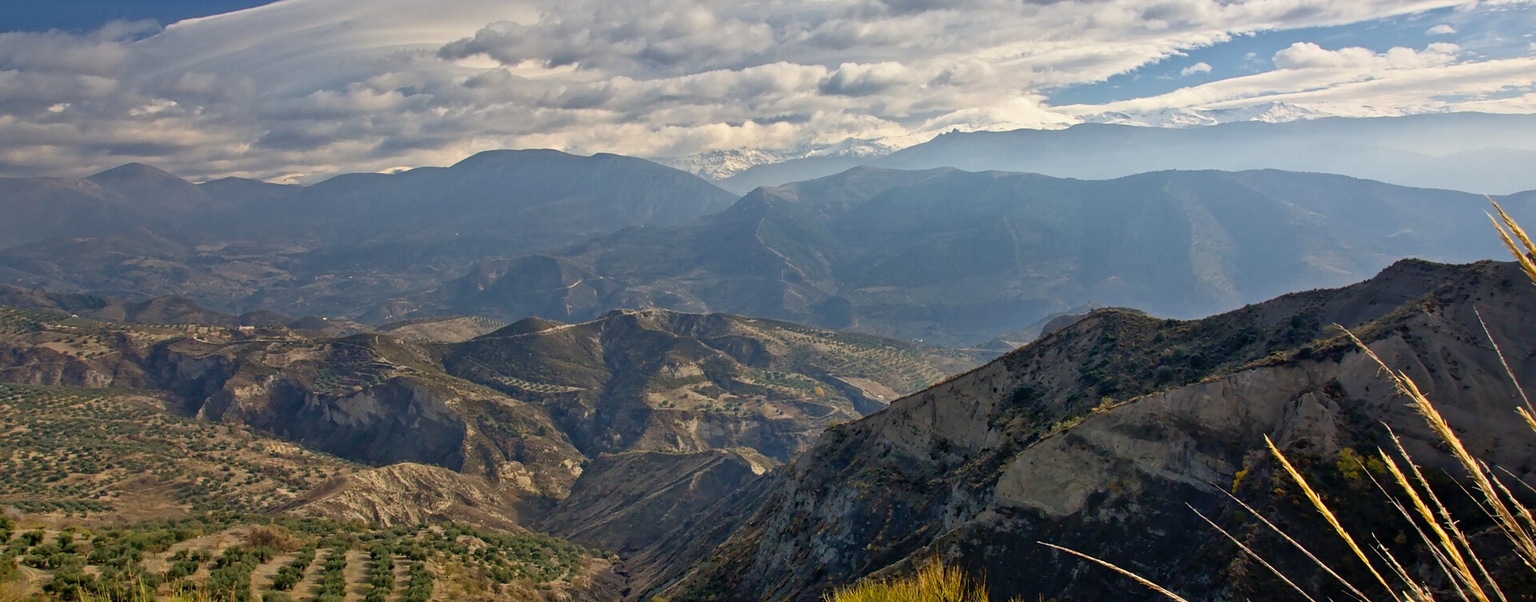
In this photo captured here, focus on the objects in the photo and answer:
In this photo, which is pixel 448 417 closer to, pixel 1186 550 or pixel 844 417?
pixel 844 417

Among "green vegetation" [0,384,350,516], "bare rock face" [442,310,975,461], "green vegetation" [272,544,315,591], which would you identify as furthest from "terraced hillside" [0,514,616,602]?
"bare rock face" [442,310,975,461]

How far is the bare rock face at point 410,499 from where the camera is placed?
8488 cm

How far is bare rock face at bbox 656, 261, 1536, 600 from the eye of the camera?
3159cm

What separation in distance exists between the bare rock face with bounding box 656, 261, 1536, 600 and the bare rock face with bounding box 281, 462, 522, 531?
5292 cm

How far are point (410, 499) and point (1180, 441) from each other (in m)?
84.8

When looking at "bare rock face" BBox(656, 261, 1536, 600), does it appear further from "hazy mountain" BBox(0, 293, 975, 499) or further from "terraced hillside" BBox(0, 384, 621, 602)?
"hazy mountain" BBox(0, 293, 975, 499)

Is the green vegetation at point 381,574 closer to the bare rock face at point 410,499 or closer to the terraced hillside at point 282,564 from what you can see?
the terraced hillside at point 282,564

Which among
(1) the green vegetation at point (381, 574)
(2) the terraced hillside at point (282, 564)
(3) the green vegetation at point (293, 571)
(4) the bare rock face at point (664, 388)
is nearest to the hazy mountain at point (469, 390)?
(4) the bare rock face at point (664, 388)

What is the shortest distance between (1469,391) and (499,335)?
183864mm

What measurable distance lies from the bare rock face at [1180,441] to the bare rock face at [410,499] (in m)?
52.9

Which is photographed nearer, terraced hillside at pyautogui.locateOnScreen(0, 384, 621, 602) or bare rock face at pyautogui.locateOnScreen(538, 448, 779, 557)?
terraced hillside at pyautogui.locateOnScreen(0, 384, 621, 602)

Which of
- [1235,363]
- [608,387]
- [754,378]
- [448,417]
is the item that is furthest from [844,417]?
[1235,363]

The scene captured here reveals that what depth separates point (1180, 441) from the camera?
35.9 m

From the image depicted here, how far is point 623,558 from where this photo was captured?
8931cm
